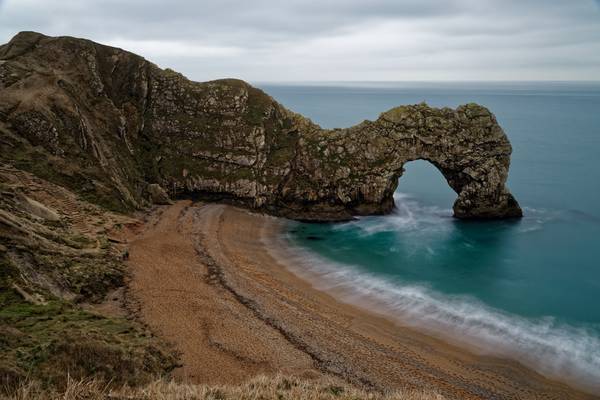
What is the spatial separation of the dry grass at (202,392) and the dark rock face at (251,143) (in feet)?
122

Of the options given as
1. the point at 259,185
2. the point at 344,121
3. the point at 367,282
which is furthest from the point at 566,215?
the point at 344,121

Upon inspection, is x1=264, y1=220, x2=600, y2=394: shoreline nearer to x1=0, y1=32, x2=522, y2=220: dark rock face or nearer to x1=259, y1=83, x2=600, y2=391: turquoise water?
x1=259, y1=83, x2=600, y2=391: turquoise water

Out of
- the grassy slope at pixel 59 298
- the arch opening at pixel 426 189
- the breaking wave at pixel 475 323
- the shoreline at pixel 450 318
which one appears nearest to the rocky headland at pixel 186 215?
the grassy slope at pixel 59 298

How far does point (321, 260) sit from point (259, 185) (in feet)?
52.2

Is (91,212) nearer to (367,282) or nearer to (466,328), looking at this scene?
(367,282)

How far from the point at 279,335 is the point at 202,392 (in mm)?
12776

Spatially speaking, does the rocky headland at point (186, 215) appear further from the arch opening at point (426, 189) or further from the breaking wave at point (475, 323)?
the arch opening at point (426, 189)

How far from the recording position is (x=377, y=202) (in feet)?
187

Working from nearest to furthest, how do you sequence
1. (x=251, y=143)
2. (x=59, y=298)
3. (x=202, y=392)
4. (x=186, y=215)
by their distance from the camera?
(x=202, y=392) < (x=59, y=298) < (x=186, y=215) < (x=251, y=143)

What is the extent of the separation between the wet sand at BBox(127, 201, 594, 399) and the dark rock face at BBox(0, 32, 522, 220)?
54.1 feet

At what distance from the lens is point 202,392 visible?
15227 mm

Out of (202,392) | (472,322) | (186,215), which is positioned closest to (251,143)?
(186,215)

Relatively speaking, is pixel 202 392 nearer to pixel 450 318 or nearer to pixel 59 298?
pixel 59 298

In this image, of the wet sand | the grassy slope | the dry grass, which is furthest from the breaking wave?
the grassy slope
